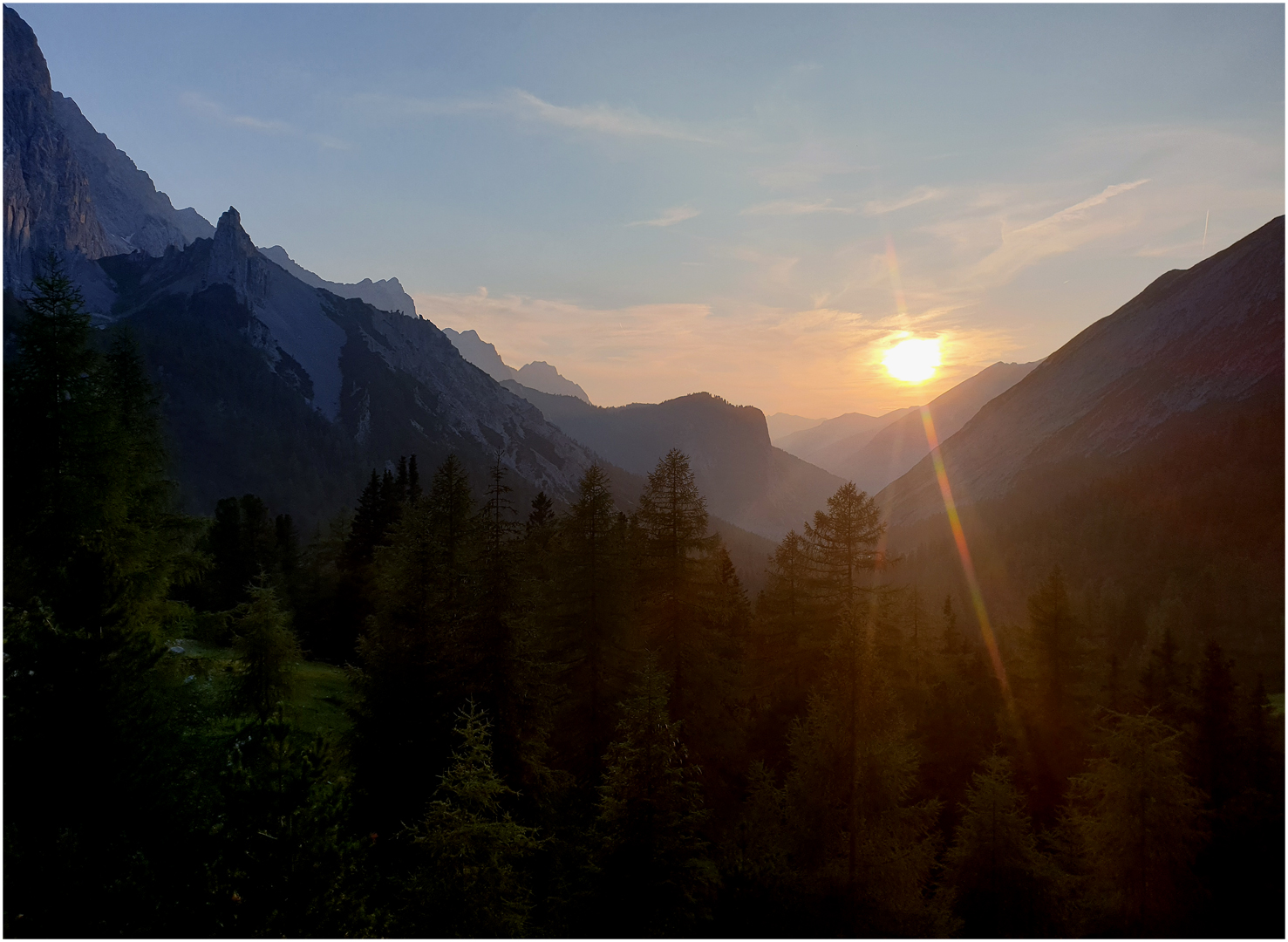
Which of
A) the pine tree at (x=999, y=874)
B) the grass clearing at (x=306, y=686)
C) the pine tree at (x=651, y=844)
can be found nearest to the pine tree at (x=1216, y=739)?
the pine tree at (x=999, y=874)

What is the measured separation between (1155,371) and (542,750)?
619 feet

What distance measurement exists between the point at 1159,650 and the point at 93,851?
43208mm

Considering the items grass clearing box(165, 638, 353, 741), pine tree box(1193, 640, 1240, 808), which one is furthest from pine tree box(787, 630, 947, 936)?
pine tree box(1193, 640, 1240, 808)

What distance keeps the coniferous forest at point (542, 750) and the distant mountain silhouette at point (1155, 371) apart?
136557 mm

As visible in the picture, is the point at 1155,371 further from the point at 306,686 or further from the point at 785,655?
the point at 306,686

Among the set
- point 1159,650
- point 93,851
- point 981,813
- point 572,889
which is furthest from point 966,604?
point 93,851

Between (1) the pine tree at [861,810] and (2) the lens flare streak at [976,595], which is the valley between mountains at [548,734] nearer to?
(1) the pine tree at [861,810]

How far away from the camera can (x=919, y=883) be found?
62.2 ft

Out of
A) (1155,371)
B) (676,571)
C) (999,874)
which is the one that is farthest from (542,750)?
(1155,371)

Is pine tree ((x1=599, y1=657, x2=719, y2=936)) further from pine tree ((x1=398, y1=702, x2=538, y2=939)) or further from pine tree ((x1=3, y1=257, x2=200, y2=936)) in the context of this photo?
pine tree ((x1=3, y1=257, x2=200, y2=936))

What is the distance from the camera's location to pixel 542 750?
22.3 meters

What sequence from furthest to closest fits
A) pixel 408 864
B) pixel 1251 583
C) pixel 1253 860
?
1. pixel 1251 583
2. pixel 1253 860
3. pixel 408 864

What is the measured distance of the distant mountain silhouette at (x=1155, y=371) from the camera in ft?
456

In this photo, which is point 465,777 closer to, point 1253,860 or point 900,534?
point 1253,860
